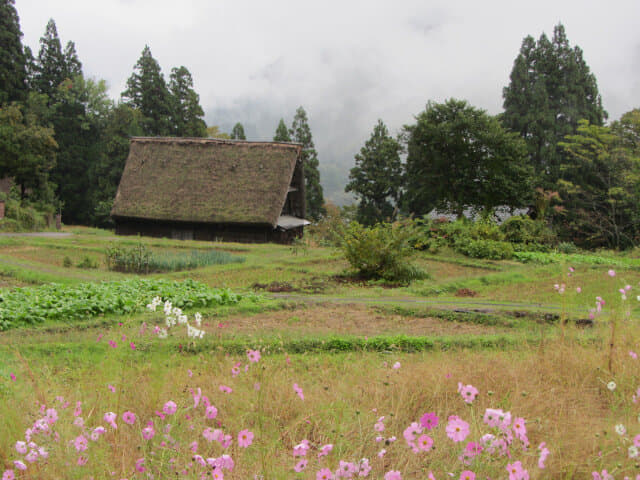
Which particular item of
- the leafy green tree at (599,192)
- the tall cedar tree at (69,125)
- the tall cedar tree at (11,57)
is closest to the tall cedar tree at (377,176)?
the leafy green tree at (599,192)

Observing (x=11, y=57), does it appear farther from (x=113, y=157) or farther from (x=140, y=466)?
(x=140, y=466)

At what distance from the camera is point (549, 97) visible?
29234mm

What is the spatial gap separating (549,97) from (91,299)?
29339 millimetres

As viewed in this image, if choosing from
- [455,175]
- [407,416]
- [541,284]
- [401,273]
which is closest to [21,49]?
[455,175]

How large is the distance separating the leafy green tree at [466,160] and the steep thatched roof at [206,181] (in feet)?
24.3

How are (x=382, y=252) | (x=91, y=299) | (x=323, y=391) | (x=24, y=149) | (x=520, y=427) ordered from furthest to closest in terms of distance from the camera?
(x=24, y=149) < (x=382, y=252) < (x=91, y=299) < (x=323, y=391) < (x=520, y=427)

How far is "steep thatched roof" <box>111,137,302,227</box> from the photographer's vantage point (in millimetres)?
20562

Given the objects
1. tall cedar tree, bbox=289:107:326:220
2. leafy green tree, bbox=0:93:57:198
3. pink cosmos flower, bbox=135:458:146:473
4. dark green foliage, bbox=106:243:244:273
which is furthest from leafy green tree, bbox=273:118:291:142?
pink cosmos flower, bbox=135:458:146:473

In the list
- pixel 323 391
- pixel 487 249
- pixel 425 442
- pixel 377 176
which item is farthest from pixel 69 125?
pixel 425 442

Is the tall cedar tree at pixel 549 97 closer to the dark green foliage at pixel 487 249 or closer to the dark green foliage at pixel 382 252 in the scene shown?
the dark green foliage at pixel 487 249

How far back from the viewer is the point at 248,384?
367 centimetres

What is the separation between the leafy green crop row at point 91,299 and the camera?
6.20m

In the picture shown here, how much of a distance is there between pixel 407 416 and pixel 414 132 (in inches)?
956

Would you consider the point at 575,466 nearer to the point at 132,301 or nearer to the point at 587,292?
the point at 132,301
